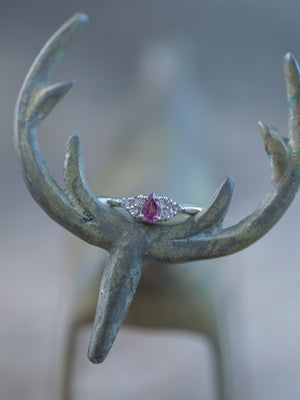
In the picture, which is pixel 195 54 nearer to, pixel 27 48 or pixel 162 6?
pixel 162 6

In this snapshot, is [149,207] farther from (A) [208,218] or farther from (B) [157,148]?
(B) [157,148]

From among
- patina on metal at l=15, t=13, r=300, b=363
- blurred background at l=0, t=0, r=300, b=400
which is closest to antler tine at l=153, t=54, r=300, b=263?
patina on metal at l=15, t=13, r=300, b=363

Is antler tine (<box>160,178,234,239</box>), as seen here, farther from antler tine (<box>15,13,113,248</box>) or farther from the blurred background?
the blurred background

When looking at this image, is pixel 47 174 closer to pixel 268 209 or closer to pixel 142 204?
pixel 142 204

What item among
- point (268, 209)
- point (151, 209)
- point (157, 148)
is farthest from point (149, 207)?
point (157, 148)

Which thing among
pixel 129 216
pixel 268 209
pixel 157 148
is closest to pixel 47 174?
pixel 129 216

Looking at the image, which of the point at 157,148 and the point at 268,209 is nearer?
the point at 268,209

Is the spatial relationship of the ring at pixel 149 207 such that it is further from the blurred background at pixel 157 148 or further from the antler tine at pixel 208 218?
the blurred background at pixel 157 148

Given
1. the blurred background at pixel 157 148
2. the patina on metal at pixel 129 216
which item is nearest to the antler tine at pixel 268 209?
the patina on metal at pixel 129 216
